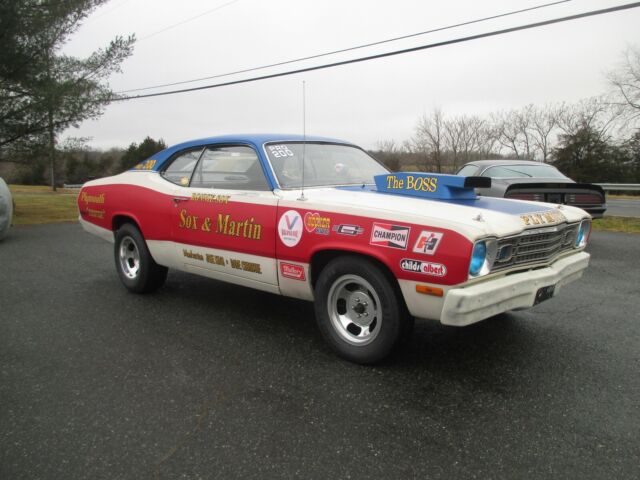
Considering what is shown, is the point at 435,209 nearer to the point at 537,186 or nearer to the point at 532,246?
the point at 532,246

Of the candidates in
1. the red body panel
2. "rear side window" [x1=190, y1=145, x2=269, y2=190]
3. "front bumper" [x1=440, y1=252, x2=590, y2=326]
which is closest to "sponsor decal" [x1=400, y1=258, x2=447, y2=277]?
the red body panel

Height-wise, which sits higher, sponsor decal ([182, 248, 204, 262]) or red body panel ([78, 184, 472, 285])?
red body panel ([78, 184, 472, 285])

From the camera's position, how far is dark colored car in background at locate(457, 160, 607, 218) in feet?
23.5

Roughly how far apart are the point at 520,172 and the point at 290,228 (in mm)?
6087

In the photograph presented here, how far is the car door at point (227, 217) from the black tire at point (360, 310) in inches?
21.3

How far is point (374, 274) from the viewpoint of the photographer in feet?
9.38

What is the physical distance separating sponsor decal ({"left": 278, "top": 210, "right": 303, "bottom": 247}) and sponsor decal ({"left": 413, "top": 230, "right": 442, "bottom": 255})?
897 millimetres

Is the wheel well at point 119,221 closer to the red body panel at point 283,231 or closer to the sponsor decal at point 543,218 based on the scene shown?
the red body panel at point 283,231

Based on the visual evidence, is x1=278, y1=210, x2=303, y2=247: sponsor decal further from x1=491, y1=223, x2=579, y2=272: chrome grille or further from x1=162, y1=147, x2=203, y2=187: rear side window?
x1=162, y1=147, x2=203, y2=187: rear side window

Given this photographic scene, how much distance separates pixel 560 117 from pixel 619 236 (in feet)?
125

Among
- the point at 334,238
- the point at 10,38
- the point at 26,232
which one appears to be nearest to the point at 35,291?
the point at 334,238

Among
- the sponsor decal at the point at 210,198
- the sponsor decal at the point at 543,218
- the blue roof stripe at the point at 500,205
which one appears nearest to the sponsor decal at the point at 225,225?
the sponsor decal at the point at 210,198

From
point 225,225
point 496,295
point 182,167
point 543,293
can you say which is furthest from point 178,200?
point 543,293

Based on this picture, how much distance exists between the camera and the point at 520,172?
7957 millimetres
